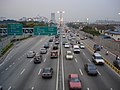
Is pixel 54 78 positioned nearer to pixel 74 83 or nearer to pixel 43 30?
pixel 74 83

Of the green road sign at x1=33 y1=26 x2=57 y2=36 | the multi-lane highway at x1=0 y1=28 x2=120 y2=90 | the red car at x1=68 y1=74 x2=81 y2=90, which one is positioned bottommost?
the multi-lane highway at x1=0 y1=28 x2=120 y2=90

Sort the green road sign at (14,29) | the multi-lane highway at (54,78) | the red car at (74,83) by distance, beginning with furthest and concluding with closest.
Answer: the green road sign at (14,29)
the multi-lane highway at (54,78)
the red car at (74,83)

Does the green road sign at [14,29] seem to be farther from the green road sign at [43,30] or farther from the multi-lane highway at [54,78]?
the multi-lane highway at [54,78]

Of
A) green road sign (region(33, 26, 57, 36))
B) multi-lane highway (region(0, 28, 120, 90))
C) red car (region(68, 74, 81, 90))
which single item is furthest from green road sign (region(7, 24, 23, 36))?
red car (region(68, 74, 81, 90))

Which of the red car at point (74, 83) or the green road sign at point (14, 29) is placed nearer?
the red car at point (74, 83)

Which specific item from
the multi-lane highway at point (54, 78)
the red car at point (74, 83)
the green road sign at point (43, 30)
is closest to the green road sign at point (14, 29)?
the green road sign at point (43, 30)

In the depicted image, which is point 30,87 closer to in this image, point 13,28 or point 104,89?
point 104,89

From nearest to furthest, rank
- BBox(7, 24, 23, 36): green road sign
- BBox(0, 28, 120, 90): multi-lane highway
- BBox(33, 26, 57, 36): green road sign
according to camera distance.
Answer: BBox(0, 28, 120, 90): multi-lane highway → BBox(7, 24, 23, 36): green road sign → BBox(33, 26, 57, 36): green road sign

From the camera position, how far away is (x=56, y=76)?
29.8 metres

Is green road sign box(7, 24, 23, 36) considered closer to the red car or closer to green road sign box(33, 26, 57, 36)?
green road sign box(33, 26, 57, 36)

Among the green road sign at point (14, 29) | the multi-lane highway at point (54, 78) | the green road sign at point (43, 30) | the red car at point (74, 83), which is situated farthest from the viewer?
the green road sign at point (43, 30)

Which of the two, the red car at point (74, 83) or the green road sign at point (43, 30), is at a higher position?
the green road sign at point (43, 30)

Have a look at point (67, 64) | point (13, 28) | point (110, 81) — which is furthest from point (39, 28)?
point (110, 81)

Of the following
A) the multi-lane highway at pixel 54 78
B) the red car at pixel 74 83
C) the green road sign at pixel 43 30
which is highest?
the green road sign at pixel 43 30
